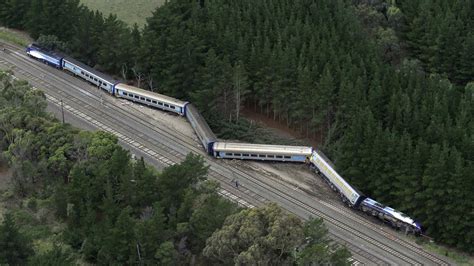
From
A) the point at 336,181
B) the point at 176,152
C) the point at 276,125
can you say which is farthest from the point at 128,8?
the point at 336,181

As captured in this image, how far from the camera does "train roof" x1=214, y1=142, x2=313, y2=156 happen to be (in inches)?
4328

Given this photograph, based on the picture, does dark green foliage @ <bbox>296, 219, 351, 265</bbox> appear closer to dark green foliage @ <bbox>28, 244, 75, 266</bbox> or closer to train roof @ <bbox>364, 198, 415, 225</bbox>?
train roof @ <bbox>364, 198, 415, 225</bbox>

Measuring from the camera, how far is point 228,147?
111 meters

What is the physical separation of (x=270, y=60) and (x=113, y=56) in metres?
29.4

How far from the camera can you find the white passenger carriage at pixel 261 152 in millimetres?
110000

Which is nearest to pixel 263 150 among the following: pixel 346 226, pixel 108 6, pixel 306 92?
pixel 306 92

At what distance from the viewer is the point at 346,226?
97750mm

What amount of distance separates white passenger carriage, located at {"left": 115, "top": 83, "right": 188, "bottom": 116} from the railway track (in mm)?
3045

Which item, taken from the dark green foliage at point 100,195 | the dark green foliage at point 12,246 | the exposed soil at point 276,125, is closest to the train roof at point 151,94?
the exposed soil at point 276,125

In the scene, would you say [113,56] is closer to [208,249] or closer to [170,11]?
[170,11]

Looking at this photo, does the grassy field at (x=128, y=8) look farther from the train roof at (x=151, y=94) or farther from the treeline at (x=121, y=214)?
the treeline at (x=121, y=214)

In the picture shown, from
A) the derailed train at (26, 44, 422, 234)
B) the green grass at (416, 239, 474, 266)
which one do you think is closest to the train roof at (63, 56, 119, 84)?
the derailed train at (26, 44, 422, 234)

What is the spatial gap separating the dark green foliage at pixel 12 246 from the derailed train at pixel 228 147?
36.3 meters

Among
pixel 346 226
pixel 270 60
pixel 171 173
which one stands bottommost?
pixel 346 226
